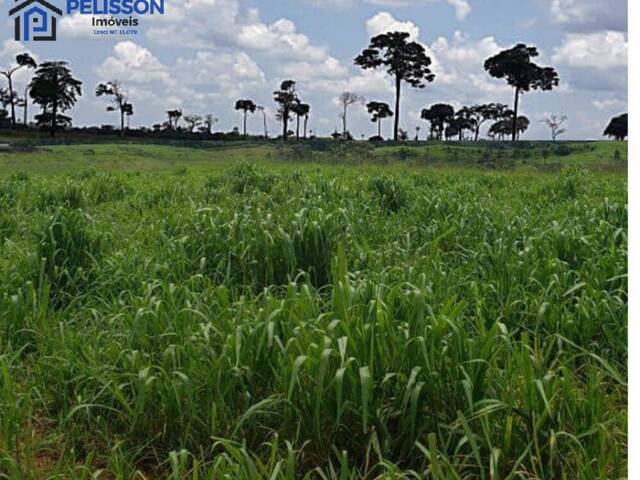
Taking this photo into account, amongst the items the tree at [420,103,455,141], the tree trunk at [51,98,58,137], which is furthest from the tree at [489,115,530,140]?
the tree trunk at [51,98,58,137]

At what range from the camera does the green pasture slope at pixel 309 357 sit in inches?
87.3

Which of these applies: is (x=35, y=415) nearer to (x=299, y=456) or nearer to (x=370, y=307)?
(x=299, y=456)

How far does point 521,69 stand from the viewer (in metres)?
37.5

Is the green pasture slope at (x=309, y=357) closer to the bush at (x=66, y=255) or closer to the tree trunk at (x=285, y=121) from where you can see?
the bush at (x=66, y=255)

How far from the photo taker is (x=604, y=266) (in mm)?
3705

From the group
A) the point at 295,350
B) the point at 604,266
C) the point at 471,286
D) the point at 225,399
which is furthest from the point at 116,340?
the point at 604,266

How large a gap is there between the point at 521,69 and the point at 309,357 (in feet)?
126

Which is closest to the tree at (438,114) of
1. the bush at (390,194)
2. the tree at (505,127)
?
the tree at (505,127)

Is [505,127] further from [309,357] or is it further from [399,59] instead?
[309,357]

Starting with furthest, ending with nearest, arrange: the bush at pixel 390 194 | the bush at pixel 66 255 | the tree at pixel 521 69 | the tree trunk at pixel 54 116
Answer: the tree at pixel 521 69 < the tree trunk at pixel 54 116 < the bush at pixel 390 194 < the bush at pixel 66 255

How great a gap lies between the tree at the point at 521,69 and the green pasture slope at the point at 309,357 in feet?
114

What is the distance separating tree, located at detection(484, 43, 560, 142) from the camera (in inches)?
1453

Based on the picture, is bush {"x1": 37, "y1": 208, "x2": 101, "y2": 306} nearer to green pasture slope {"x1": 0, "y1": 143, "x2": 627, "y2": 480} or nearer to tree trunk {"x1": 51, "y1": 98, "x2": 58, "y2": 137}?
green pasture slope {"x1": 0, "y1": 143, "x2": 627, "y2": 480}

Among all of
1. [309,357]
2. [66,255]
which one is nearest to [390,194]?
[66,255]
